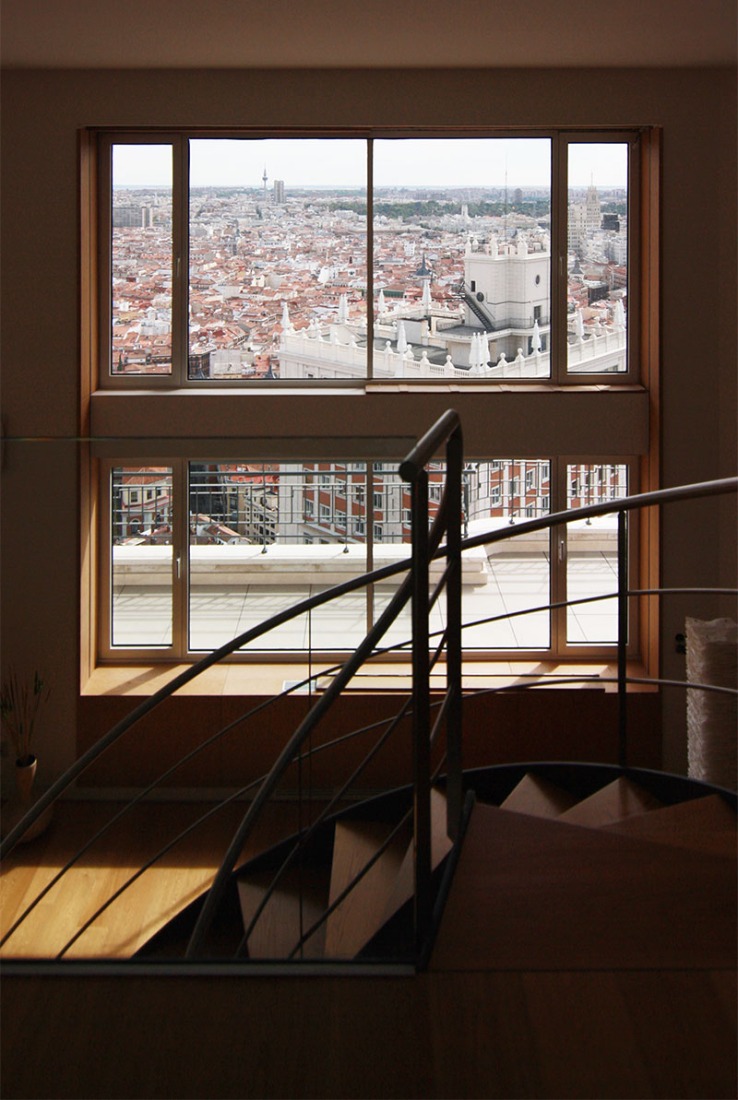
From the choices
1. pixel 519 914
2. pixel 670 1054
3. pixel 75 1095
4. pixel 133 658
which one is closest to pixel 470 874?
pixel 519 914

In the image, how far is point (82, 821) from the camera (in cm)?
529

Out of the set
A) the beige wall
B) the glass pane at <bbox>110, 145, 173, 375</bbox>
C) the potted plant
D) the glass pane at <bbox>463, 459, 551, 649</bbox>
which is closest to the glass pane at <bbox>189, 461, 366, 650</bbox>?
the potted plant

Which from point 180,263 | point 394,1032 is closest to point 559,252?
point 180,263

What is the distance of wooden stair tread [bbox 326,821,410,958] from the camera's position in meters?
2.88

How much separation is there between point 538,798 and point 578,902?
1149 mm

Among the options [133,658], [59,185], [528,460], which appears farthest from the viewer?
[528,460]

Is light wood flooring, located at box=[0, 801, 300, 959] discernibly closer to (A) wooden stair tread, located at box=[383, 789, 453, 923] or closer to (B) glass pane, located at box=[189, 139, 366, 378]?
(A) wooden stair tread, located at box=[383, 789, 453, 923]

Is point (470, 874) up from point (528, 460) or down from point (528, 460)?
down

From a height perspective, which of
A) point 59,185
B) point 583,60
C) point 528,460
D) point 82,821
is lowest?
point 82,821

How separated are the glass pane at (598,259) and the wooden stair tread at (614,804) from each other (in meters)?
3.26

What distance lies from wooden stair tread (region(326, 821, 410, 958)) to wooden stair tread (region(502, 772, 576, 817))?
33cm

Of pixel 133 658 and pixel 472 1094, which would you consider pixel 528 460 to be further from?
pixel 472 1094

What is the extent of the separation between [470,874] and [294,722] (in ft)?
11.1

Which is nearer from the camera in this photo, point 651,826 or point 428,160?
point 651,826
